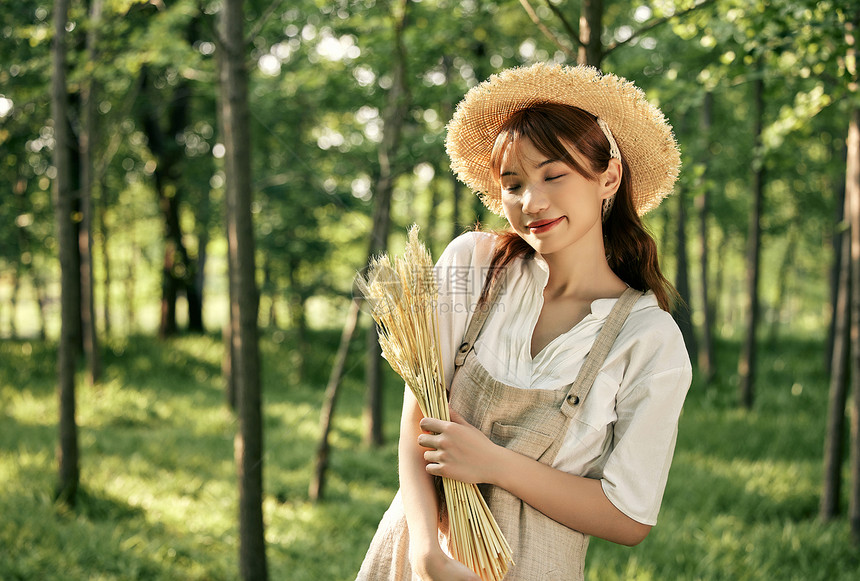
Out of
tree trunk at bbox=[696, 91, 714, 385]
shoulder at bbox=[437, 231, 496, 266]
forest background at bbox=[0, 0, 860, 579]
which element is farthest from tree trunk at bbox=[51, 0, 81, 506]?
tree trunk at bbox=[696, 91, 714, 385]

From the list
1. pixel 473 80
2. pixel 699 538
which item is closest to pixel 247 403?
pixel 699 538

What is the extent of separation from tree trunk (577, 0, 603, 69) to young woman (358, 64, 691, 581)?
60cm

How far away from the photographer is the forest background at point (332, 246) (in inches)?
142

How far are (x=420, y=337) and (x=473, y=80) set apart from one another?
7.17 metres

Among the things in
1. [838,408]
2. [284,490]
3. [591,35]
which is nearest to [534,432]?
[591,35]

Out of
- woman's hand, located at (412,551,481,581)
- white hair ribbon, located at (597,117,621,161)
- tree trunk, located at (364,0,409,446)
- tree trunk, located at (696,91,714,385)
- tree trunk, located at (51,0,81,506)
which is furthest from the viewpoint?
tree trunk, located at (696,91,714,385)

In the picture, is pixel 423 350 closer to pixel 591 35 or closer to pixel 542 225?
pixel 542 225

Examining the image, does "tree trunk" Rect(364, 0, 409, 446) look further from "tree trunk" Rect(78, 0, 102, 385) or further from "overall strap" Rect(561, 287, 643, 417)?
"tree trunk" Rect(78, 0, 102, 385)

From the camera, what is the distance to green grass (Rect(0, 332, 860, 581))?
3.67 m

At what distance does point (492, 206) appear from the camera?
1659mm

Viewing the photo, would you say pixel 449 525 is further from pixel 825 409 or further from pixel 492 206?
pixel 825 409

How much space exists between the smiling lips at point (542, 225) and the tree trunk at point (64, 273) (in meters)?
3.51

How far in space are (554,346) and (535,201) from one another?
29 centimetres

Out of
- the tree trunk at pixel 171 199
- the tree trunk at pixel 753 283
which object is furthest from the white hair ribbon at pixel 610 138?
the tree trunk at pixel 171 199
